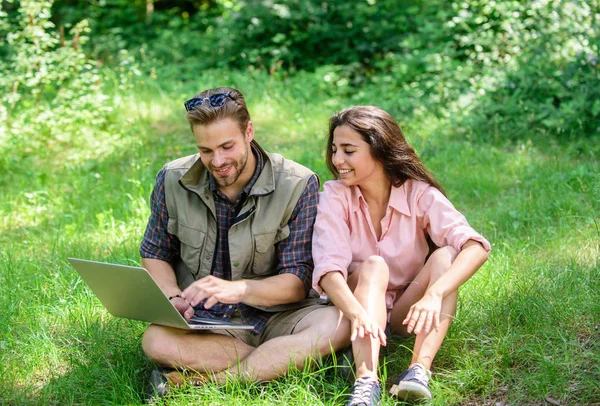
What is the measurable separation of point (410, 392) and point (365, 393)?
190mm

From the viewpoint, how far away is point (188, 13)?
41.1 feet

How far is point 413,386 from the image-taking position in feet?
10.3

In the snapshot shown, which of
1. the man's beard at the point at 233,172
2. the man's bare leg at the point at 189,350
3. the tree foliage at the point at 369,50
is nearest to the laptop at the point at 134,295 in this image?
the man's bare leg at the point at 189,350

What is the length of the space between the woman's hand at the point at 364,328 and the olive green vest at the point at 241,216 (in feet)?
1.89

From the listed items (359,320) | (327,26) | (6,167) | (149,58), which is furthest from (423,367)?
(149,58)

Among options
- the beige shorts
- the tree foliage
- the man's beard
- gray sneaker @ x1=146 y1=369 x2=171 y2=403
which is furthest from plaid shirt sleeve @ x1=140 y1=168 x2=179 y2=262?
the tree foliage

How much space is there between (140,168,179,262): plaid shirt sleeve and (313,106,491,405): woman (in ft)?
2.45

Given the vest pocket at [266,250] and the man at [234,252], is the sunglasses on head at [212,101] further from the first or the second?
the vest pocket at [266,250]

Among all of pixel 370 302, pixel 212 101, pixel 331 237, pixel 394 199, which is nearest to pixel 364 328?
pixel 370 302

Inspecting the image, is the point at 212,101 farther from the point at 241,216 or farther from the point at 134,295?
the point at 134,295

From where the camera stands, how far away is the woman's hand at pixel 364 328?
3.21m

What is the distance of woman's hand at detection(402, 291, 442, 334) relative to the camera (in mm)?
3186

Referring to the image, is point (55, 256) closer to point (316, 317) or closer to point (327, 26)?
point (316, 317)

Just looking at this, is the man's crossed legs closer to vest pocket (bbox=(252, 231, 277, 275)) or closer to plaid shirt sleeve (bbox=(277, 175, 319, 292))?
plaid shirt sleeve (bbox=(277, 175, 319, 292))
